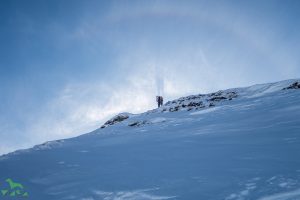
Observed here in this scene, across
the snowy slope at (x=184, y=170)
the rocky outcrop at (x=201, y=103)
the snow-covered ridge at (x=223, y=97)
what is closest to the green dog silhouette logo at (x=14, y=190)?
the snowy slope at (x=184, y=170)

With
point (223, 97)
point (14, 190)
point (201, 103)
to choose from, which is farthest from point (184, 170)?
point (223, 97)

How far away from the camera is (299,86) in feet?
76.5

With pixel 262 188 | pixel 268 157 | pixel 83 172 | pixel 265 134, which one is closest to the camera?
pixel 262 188

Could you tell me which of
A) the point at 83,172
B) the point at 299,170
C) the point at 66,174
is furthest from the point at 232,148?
the point at 66,174

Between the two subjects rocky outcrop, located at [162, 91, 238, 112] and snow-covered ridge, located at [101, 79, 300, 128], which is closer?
snow-covered ridge, located at [101, 79, 300, 128]

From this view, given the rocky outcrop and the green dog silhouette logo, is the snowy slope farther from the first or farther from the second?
the rocky outcrop

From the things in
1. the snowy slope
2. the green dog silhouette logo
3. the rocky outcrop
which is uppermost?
the rocky outcrop

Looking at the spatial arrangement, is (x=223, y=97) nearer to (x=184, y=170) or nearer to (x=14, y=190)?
(x=184, y=170)

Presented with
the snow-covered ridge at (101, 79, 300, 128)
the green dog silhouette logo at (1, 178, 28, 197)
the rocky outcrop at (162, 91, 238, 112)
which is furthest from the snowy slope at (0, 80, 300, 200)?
the rocky outcrop at (162, 91, 238, 112)

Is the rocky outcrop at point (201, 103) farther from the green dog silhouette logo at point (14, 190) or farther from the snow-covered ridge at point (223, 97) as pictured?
the green dog silhouette logo at point (14, 190)

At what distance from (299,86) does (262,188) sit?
22.5m

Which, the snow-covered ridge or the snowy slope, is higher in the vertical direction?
the snow-covered ridge

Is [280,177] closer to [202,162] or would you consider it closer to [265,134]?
[202,162]

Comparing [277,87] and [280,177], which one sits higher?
[277,87]
